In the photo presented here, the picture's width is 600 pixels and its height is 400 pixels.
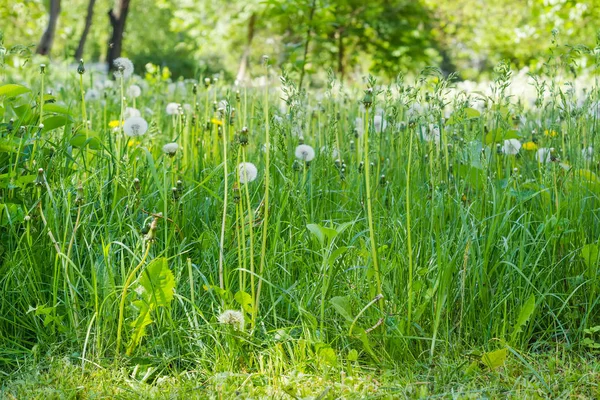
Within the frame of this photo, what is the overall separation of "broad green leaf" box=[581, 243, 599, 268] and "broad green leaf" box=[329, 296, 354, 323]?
82 cm

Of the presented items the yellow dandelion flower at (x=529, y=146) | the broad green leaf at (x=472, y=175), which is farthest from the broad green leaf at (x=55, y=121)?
the yellow dandelion flower at (x=529, y=146)

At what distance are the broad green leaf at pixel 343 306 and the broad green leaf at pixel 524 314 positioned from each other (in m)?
0.47

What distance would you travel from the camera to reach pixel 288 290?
6.75 feet

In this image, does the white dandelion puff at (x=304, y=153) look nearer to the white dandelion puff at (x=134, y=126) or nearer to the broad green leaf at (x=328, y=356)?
the white dandelion puff at (x=134, y=126)

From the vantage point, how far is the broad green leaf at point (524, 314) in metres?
1.90

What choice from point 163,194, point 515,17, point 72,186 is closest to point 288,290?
point 163,194

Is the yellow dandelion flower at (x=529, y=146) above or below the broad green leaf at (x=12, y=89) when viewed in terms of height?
below

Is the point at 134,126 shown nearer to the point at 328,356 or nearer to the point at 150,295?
the point at 150,295

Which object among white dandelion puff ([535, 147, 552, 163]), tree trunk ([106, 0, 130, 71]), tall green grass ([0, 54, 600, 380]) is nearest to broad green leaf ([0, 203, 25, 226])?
tall green grass ([0, 54, 600, 380])

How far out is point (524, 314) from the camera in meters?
1.91

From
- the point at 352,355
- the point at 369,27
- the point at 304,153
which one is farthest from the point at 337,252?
the point at 369,27

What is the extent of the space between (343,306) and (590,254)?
0.86 metres

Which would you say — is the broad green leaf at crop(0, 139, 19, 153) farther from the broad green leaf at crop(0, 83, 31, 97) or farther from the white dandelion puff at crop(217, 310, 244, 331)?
the white dandelion puff at crop(217, 310, 244, 331)

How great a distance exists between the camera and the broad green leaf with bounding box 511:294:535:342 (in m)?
1.90
